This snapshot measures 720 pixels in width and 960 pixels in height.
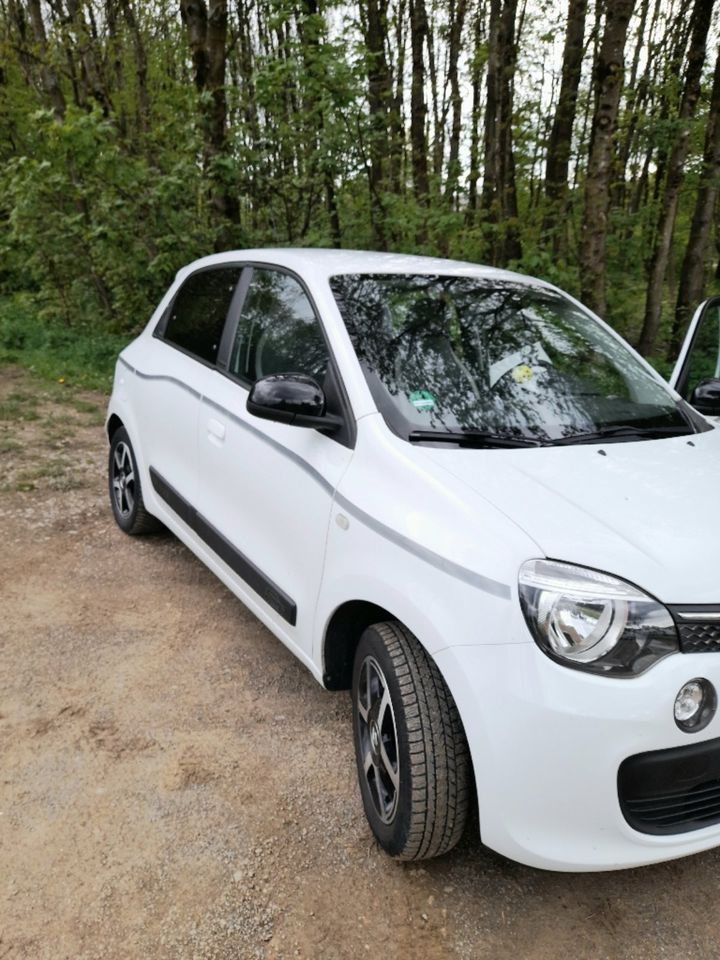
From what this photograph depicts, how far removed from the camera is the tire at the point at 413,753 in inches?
79.9

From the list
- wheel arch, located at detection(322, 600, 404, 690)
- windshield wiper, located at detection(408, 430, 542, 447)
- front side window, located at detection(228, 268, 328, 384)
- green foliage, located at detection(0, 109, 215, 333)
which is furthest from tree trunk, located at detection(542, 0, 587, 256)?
wheel arch, located at detection(322, 600, 404, 690)

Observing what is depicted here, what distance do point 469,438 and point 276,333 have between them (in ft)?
3.65

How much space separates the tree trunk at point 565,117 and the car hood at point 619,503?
7.81 m

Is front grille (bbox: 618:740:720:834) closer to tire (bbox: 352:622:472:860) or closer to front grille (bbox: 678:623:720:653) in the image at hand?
front grille (bbox: 678:623:720:653)

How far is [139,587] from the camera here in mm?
4047

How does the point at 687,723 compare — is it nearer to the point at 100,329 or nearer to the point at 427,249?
the point at 427,249

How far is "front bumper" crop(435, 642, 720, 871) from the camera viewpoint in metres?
1.76

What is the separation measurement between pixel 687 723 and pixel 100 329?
11609mm

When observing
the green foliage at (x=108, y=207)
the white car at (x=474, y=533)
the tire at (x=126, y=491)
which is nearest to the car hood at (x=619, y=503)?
the white car at (x=474, y=533)

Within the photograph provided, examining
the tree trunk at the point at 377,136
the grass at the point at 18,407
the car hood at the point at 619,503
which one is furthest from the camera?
the tree trunk at the point at 377,136

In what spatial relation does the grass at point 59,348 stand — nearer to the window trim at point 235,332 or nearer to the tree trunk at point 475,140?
the window trim at point 235,332

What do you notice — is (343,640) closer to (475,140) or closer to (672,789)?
(672,789)

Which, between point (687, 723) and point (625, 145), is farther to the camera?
point (625, 145)

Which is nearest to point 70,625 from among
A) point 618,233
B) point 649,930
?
point 649,930
